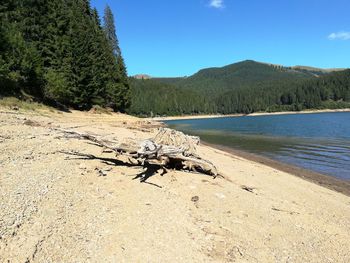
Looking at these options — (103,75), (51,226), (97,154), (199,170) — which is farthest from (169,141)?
(103,75)

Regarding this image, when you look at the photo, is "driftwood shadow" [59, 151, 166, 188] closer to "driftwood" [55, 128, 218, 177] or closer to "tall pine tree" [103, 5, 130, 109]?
"driftwood" [55, 128, 218, 177]

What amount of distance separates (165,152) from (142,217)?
362 centimetres

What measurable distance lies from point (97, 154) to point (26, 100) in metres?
20.9

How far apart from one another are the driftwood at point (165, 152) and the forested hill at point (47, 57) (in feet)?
64.1

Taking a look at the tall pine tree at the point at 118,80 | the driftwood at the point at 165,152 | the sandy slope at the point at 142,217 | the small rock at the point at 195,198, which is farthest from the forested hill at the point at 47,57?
the small rock at the point at 195,198

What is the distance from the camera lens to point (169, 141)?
12633 mm

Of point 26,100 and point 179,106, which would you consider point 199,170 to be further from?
point 179,106

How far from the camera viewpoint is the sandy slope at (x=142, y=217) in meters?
5.78

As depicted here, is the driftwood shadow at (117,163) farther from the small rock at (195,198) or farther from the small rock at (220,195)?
the small rock at (220,195)

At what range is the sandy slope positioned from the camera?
19.0 ft

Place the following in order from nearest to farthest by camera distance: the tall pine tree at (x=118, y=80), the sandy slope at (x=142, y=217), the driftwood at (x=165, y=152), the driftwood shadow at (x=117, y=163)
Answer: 1. the sandy slope at (x=142, y=217)
2. the driftwood at (x=165, y=152)
3. the driftwood shadow at (x=117, y=163)
4. the tall pine tree at (x=118, y=80)

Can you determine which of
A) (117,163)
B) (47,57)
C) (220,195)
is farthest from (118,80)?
(220,195)

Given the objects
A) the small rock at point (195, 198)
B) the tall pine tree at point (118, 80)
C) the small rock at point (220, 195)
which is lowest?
the small rock at point (220, 195)

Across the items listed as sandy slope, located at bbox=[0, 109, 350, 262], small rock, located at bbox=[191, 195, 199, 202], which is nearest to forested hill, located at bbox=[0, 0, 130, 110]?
sandy slope, located at bbox=[0, 109, 350, 262]
